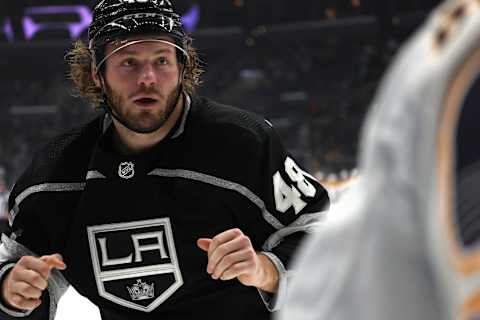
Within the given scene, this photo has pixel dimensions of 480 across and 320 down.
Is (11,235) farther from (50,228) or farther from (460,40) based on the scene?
(460,40)

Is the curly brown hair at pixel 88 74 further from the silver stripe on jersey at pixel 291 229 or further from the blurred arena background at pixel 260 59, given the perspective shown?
the blurred arena background at pixel 260 59

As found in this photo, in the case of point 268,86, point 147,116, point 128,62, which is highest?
point 268,86

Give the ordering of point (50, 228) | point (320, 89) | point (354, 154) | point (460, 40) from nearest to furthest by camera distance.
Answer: point (460, 40), point (50, 228), point (354, 154), point (320, 89)

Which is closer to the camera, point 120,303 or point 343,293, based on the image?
point 343,293

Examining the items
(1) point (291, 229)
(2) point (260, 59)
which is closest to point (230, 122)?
(1) point (291, 229)

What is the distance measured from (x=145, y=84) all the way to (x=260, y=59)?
8041mm

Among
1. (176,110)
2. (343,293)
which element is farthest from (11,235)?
(343,293)

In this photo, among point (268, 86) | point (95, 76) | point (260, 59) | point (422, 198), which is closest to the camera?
point (422, 198)

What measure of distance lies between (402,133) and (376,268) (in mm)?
59

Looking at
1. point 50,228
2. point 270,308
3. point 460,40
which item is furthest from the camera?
point 50,228

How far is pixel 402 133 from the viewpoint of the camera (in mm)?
376

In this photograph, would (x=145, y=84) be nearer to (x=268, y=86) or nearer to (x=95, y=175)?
(x=95, y=175)

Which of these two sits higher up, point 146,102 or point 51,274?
point 146,102

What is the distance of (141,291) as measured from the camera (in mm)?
1607
